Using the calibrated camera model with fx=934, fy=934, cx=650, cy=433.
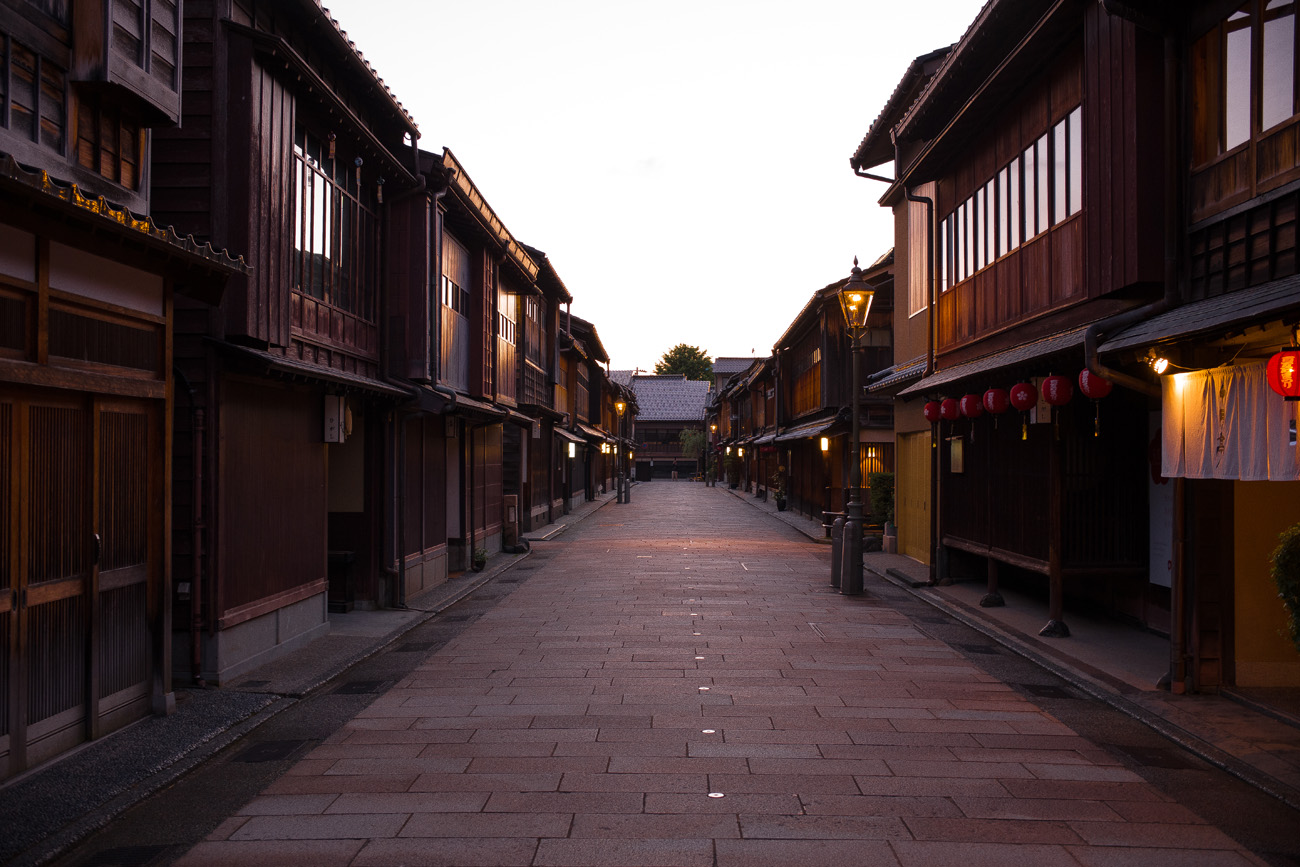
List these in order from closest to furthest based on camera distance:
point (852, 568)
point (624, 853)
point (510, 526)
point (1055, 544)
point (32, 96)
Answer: point (624, 853) < point (32, 96) < point (1055, 544) < point (852, 568) < point (510, 526)

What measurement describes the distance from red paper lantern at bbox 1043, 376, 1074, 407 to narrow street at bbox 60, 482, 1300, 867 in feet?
10.8

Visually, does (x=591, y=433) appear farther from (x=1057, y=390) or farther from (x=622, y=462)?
(x=1057, y=390)

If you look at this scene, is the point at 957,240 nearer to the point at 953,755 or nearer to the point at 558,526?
the point at 953,755

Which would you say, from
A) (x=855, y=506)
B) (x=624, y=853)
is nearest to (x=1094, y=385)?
(x=855, y=506)

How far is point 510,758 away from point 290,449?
6033 millimetres

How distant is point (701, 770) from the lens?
279 inches

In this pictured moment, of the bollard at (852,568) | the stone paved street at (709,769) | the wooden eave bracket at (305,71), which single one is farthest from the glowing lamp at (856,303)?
the wooden eave bracket at (305,71)

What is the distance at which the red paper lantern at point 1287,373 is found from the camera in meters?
7.04

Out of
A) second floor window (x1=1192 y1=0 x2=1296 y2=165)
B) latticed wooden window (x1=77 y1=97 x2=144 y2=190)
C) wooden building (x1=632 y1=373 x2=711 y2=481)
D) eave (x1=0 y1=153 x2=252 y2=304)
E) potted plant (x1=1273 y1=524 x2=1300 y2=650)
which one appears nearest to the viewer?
A: eave (x1=0 y1=153 x2=252 y2=304)

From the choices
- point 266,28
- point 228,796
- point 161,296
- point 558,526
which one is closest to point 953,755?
point 228,796

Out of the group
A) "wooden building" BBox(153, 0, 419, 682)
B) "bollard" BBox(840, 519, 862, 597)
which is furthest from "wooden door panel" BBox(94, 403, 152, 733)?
"bollard" BBox(840, 519, 862, 597)

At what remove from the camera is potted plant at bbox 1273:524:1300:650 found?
6.92 m

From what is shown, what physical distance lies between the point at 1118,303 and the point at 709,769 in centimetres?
762

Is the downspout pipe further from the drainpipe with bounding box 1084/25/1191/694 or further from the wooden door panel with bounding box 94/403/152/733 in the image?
the wooden door panel with bounding box 94/403/152/733
